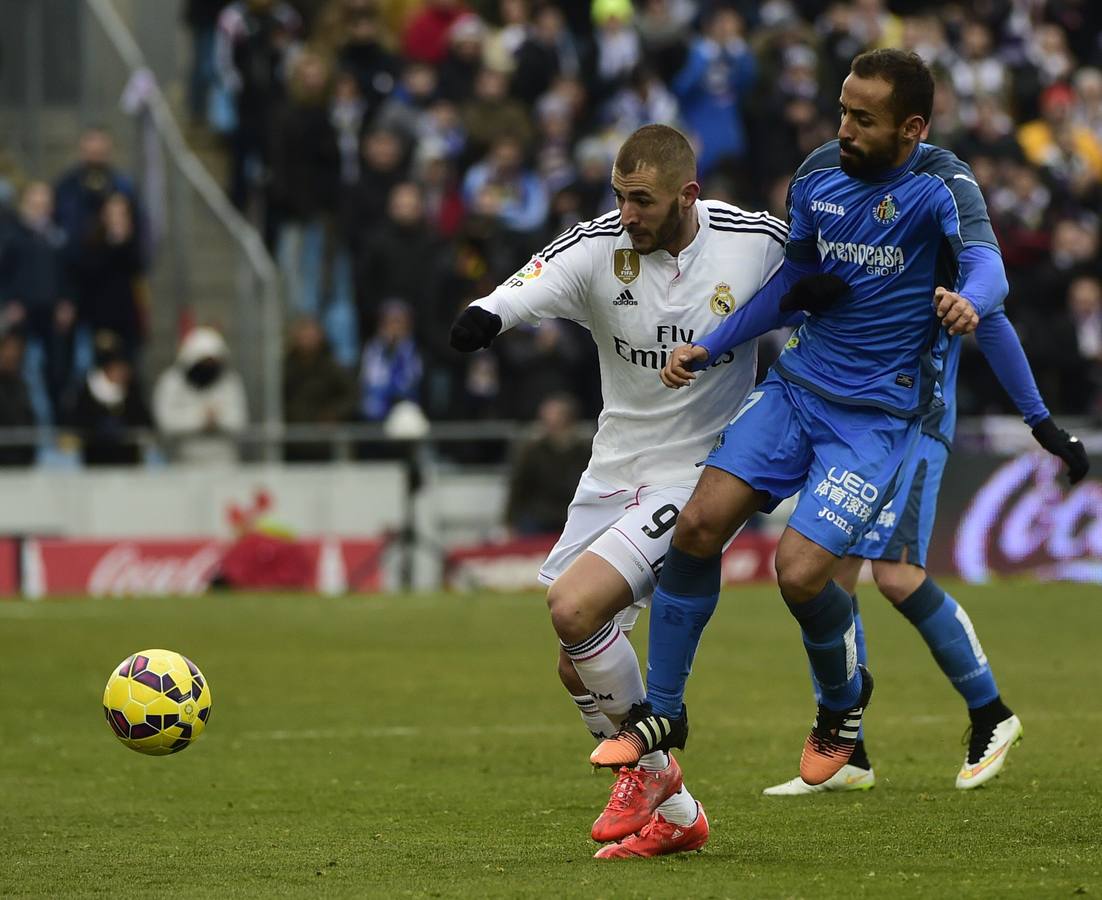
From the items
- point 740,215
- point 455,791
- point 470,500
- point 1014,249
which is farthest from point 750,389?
point 1014,249

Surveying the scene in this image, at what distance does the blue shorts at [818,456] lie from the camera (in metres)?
7.69

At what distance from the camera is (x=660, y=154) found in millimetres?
7410

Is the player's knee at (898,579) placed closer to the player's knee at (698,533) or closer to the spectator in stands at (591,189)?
the player's knee at (698,533)

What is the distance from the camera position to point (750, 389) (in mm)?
8039

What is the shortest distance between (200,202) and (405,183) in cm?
221

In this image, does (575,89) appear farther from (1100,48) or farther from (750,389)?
(750,389)

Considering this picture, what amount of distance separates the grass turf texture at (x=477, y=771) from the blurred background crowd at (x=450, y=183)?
150 inches

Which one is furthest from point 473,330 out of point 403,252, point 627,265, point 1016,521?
point 403,252

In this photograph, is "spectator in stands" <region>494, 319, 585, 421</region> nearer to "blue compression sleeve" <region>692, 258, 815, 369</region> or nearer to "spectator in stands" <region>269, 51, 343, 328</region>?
"spectator in stands" <region>269, 51, 343, 328</region>

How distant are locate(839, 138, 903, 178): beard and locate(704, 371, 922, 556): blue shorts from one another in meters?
0.83

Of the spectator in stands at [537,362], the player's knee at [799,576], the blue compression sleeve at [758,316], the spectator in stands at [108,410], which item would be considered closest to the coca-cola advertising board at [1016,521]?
the spectator in stands at [537,362]

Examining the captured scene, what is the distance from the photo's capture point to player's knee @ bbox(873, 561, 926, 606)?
9.16m

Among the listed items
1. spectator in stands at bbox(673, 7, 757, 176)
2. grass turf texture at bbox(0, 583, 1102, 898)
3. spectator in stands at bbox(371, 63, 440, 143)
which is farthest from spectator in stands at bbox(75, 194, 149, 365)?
A: spectator in stands at bbox(673, 7, 757, 176)

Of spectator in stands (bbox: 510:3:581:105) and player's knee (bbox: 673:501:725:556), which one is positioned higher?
spectator in stands (bbox: 510:3:581:105)
